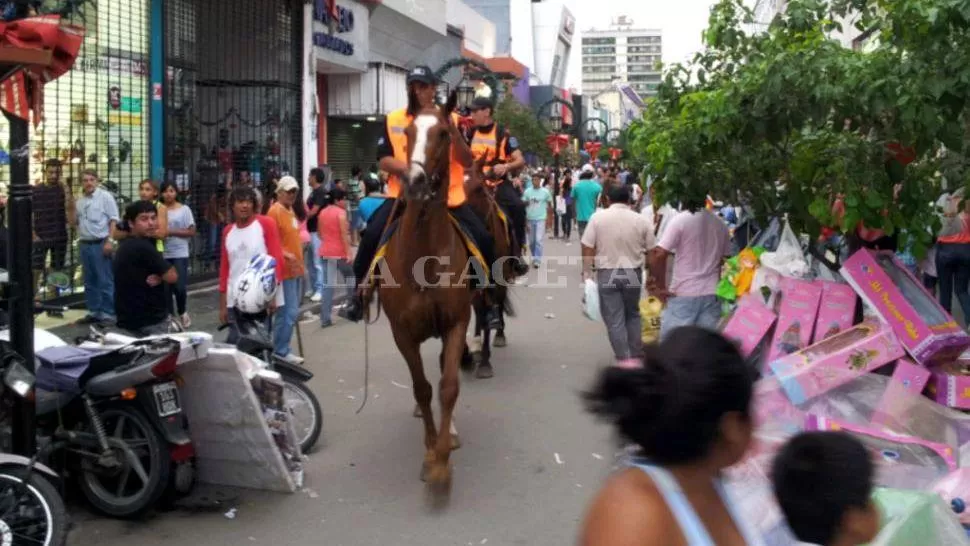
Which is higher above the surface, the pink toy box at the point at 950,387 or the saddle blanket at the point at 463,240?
the saddle blanket at the point at 463,240

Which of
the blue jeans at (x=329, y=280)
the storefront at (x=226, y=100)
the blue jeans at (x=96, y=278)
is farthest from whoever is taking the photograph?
the storefront at (x=226, y=100)

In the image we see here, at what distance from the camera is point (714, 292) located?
8.59 meters

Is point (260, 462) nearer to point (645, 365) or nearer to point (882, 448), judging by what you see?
point (882, 448)

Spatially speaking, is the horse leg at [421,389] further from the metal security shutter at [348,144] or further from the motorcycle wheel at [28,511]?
the metal security shutter at [348,144]

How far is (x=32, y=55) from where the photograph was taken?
18.6 ft

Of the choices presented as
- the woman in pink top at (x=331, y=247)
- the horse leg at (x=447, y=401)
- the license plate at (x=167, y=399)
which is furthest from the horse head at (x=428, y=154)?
the woman in pink top at (x=331, y=247)

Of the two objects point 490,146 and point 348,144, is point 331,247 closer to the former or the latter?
point 490,146

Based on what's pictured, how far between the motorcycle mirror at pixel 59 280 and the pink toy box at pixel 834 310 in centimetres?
932

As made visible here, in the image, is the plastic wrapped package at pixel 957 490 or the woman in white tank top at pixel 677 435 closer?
the woman in white tank top at pixel 677 435

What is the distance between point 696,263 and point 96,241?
7868mm

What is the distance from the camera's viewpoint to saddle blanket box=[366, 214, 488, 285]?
7.39 metres

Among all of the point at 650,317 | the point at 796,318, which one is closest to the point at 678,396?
the point at 796,318

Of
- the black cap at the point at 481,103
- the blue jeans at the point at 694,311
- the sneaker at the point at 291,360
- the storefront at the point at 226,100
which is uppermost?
the storefront at the point at 226,100

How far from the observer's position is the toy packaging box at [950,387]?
6.72 m
